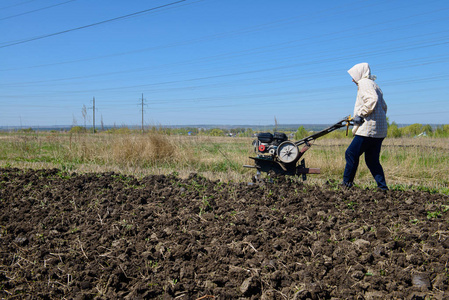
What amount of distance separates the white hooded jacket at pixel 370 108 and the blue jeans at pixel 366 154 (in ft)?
0.39

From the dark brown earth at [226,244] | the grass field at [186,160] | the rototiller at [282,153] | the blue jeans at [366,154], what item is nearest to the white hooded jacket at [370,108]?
the blue jeans at [366,154]

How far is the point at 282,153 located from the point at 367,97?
150 cm

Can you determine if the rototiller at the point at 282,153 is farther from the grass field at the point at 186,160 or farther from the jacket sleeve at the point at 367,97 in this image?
the grass field at the point at 186,160

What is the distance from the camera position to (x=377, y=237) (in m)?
3.50

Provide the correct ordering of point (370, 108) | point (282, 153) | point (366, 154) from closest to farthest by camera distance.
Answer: point (370, 108) → point (366, 154) → point (282, 153)

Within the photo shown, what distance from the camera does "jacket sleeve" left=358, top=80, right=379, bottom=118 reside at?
5.45 meters

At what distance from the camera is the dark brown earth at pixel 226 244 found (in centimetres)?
279

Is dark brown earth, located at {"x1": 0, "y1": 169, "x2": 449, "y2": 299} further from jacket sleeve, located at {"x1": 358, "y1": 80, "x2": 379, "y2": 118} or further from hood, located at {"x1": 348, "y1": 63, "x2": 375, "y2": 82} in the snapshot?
hood, located at {"x1": 348, "y1": 63, "x2": 375, "y2": 82}

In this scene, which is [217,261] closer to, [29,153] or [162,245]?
[162,245]

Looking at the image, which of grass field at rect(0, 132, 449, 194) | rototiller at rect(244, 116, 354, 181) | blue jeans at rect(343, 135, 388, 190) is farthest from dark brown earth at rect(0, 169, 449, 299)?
grass field at rect(0, 132, 449, 194)

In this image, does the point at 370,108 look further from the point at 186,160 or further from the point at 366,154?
the point at 186,160

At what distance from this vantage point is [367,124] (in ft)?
18.2

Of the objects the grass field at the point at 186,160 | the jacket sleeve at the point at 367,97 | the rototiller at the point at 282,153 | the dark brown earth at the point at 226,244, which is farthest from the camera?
the grass field at the point at 186,160

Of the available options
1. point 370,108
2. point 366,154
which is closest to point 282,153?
point 366,154
